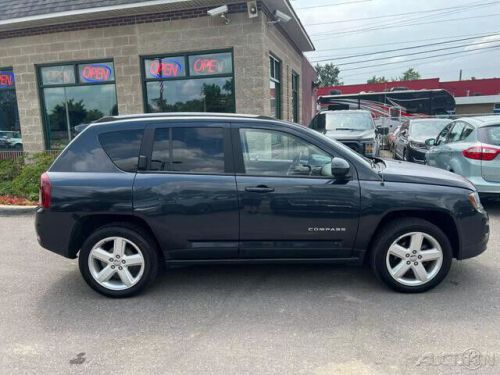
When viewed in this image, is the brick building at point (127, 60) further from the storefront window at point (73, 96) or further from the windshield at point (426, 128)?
the windshield at point (426, 128)

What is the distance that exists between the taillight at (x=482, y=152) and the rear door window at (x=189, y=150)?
4629 millimetres

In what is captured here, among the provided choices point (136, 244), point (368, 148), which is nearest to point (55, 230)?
point (136, 244)

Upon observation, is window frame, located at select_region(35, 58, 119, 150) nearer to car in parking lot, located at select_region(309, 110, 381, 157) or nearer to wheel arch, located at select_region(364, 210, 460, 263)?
car in parking lot, located at select_region(309, 110, 381, 157)

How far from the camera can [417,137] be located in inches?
468

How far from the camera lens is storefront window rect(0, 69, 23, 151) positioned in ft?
37.8

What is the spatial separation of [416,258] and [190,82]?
7.73 m

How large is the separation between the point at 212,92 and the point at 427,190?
7124 mm

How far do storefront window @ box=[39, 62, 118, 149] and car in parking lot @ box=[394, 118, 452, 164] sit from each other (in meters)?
8.16

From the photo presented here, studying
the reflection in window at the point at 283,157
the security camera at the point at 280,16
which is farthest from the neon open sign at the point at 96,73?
the reflection in window at the point at 283,157

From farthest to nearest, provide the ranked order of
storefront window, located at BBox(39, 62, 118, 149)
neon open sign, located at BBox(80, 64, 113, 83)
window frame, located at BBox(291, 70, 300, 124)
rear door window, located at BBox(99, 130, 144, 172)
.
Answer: window frame, located at BBox(291, 70, 300, 124) < storefront window, located at BBox(39, 62, 118, 149) < neon open sign, located at BBox(80, 64, 113, 83) < rear door window, located at BBox(99, 130, 144, 172)

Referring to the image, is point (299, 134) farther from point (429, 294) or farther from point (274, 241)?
point (429, 294)

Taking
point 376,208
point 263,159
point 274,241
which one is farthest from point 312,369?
point 263,159

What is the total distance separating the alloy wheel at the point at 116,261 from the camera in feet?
12.8

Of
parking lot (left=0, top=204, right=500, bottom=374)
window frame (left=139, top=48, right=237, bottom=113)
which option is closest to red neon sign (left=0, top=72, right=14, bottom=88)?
window frame (left=139, top=48, right=237, bottom=113)
